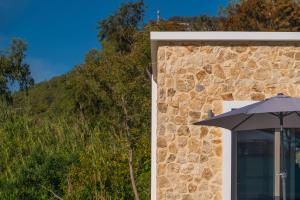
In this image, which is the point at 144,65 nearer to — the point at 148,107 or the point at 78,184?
the point at 148,107

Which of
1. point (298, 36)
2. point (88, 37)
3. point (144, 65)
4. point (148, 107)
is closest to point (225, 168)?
point (298, 36)

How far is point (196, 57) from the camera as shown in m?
10.9

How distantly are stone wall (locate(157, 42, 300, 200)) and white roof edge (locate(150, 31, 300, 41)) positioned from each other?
0.16 meters

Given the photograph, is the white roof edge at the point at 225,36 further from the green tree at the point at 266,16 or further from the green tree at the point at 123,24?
the green tree at the point at 123,24

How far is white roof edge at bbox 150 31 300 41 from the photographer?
10680 mm

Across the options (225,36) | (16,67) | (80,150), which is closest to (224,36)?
(225,36)

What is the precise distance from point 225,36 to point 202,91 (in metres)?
1.03

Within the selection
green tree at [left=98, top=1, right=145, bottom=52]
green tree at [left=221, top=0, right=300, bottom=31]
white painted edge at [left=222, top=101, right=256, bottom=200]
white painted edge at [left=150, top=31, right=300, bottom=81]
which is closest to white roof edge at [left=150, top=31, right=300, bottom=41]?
white painted edge at [left=150, top=31, right=300, bottom=81]

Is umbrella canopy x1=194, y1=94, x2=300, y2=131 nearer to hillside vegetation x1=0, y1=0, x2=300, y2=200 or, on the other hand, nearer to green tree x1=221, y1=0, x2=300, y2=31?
hillside vegetation x1=0, y1=0, x2=300, y2=200

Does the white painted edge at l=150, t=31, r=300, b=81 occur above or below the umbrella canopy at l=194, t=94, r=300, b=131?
above

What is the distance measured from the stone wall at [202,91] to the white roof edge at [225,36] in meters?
0.16

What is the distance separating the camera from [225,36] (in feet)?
35.3

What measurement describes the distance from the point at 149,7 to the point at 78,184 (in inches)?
922

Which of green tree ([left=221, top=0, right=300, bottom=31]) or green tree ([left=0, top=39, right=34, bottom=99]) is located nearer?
green tree ([left=0, top=39, right=34, bottom=99])
